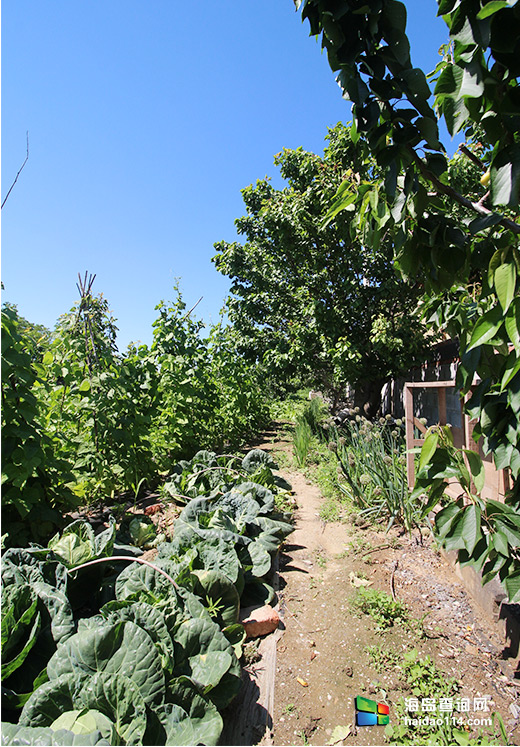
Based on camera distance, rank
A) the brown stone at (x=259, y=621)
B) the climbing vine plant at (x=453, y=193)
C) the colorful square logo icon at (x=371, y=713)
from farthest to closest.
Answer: the brown stone at (x=259, y=621) < the colorful square logo icon at (x=371, y=713) < the climbing vine plant at (x=453, y=193)

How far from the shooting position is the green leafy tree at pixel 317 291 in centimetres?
573

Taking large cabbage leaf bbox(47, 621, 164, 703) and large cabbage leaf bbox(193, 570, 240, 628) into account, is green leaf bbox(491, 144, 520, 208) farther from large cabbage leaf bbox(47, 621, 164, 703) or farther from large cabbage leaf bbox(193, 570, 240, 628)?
large cabbage leaf bbox(193, 570, 240, 628)

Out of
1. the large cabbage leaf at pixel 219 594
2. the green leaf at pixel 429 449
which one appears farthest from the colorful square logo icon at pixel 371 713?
the green leaf at pixel 429 449

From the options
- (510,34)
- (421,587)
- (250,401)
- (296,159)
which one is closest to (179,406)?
(421,587)

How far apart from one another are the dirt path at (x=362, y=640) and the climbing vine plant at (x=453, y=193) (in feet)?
2.57

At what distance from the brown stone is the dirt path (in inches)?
3.8

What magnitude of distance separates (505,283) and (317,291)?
5.88m

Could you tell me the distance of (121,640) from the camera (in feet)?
4.56

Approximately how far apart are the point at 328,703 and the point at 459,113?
2.26 m

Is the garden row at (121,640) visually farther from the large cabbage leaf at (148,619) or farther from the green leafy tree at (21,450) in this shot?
the green leafy tree at (21,450)

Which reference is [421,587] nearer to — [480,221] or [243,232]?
[480,221]

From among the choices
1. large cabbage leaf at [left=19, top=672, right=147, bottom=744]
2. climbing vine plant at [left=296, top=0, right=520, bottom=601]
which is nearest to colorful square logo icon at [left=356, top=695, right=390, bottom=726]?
climbing vine plant at [left=296, top=0, right=520, bottom=601]

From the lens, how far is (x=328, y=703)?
1.75 metres

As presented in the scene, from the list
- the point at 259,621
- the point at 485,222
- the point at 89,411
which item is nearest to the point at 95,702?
the point at 259,621
